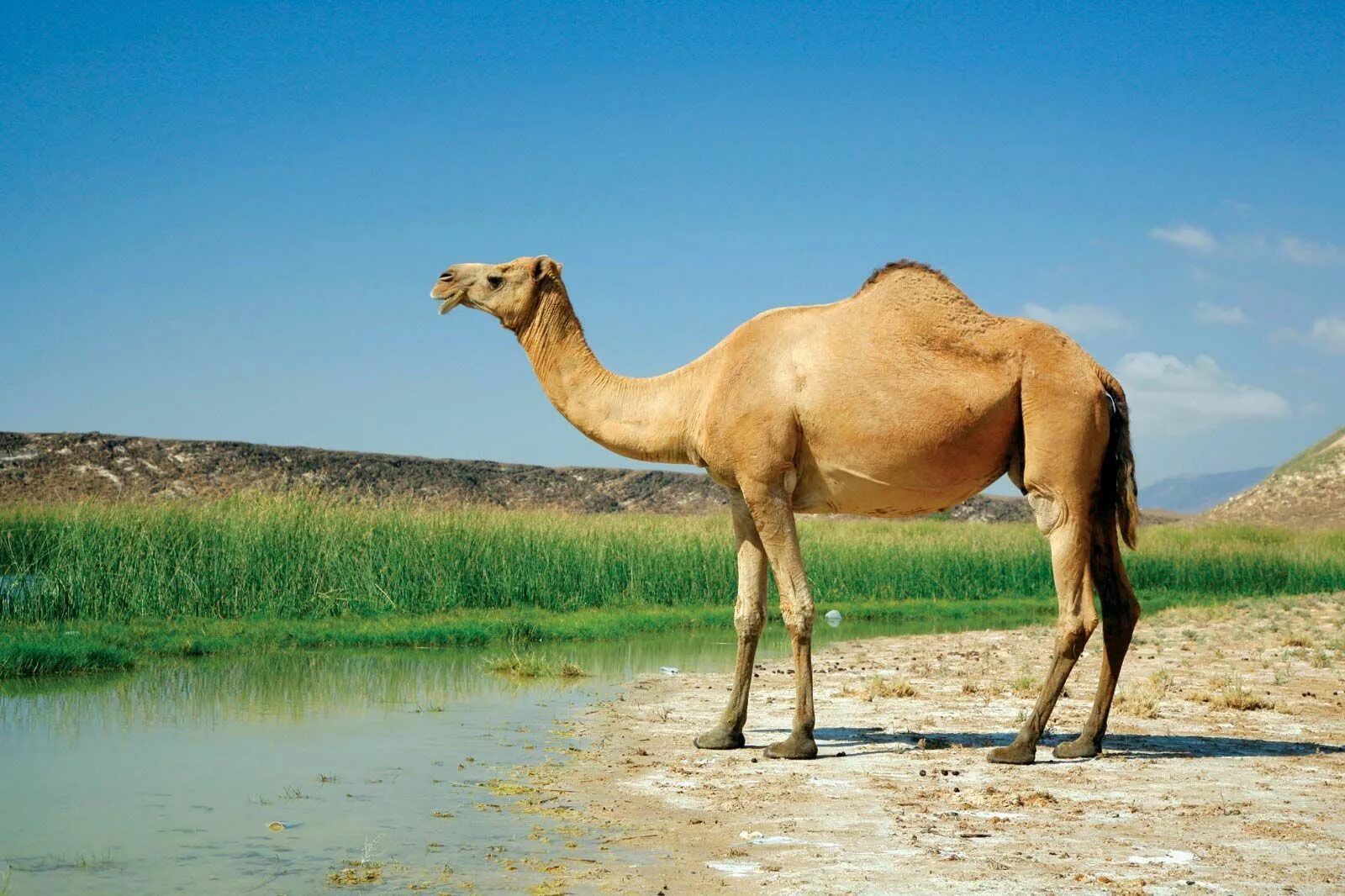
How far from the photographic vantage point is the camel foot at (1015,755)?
8.38m

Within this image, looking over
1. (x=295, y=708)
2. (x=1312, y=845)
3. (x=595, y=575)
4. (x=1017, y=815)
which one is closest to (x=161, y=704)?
(x=295, y=708)

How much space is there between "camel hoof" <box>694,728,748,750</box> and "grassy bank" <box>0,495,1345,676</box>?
7.53m

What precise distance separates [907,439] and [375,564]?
464 inches

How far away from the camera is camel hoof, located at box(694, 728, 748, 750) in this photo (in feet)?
30.0

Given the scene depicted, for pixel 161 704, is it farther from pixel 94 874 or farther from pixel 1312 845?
pixel 1312 845

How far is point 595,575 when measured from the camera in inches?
833

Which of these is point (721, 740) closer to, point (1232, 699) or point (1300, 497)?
point (1232, 699)

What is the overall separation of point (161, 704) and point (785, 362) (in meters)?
6.42

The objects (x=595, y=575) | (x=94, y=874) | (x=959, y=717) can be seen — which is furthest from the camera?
(x=595, y=575)

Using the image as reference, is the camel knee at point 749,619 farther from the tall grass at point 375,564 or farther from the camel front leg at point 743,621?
the tall grass at point 375,564

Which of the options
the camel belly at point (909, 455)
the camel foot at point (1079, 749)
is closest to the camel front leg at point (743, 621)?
the camel belly at point (909, 455)

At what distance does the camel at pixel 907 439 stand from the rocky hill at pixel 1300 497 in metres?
48.9

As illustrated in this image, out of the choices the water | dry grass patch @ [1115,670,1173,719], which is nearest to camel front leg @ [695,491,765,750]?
the water

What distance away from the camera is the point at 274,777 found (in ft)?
26.1
